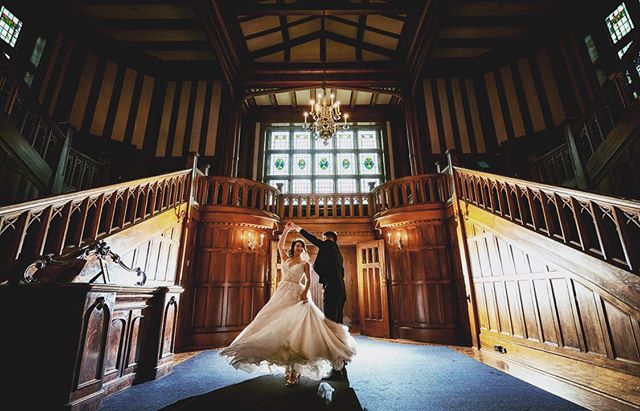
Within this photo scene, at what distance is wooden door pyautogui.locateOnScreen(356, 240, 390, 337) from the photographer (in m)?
6.57

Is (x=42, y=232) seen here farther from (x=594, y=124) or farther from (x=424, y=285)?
(x=594, y=124)

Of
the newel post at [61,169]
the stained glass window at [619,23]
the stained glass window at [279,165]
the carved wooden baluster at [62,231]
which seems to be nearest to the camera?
the carved wooden baluster at [62,231]

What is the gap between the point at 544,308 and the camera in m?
3.62

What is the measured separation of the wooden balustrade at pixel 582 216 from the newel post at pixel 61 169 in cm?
756

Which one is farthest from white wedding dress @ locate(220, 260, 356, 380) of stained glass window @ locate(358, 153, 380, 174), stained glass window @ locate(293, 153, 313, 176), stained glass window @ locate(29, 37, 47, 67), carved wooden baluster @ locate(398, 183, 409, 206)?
stained glass window @ locate(29, 37, 47, 67)

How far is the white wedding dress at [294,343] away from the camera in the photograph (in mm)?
2463

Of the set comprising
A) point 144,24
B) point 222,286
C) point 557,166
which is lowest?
point 222,286

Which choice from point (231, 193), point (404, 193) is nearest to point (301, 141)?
point (231, 193)

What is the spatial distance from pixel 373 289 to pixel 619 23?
8327mm

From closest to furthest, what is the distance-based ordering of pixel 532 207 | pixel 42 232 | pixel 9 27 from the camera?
1. pixel 42 232
2. pixel 532 207
3. pixel 9 27

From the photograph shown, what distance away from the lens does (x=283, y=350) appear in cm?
246

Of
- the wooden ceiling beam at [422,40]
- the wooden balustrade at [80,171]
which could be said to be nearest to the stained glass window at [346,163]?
the wooden ceiling beam at [422,40]

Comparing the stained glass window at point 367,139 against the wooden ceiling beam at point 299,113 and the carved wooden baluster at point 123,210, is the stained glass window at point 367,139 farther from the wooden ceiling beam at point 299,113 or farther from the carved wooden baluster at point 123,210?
the carved wooden baluster at point 123,210

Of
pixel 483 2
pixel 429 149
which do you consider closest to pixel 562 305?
pixel 429 149
